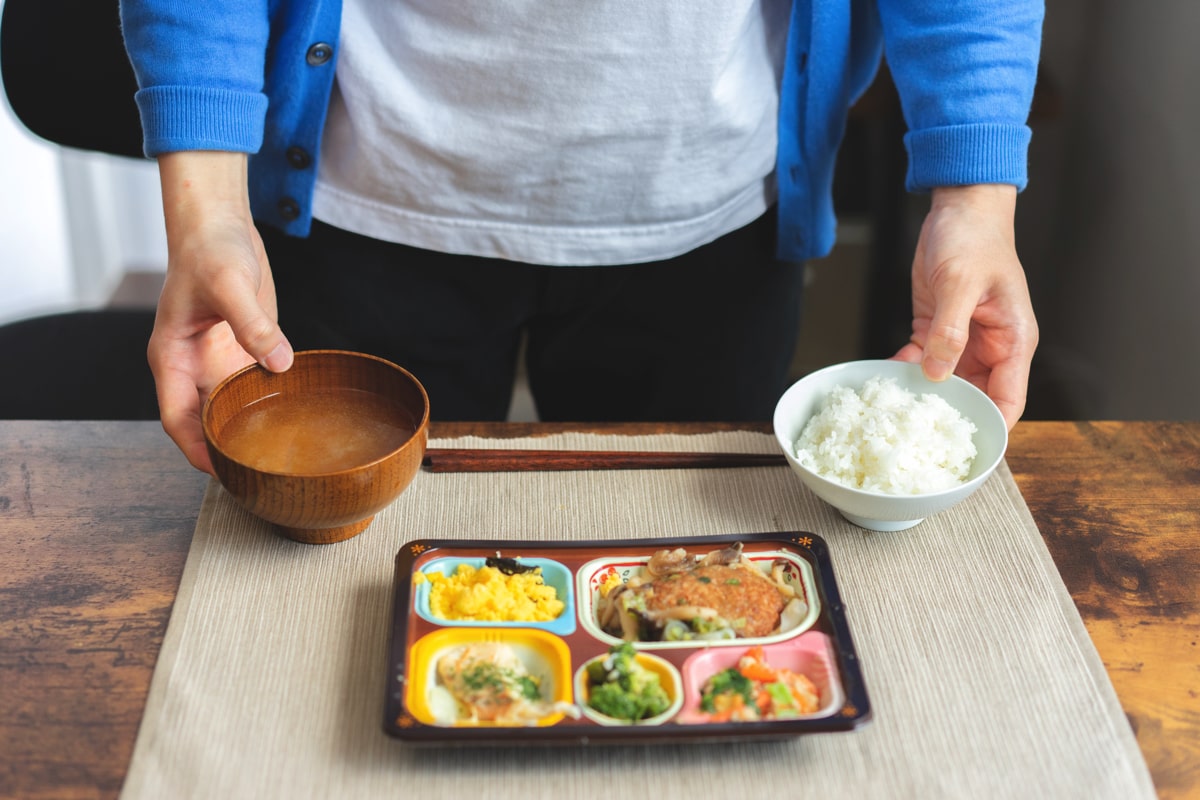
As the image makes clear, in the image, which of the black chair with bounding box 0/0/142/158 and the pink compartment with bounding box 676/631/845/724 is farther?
the black chair with bounding box 0/0/142/158

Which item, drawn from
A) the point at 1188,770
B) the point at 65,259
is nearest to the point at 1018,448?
the point at 1188,770

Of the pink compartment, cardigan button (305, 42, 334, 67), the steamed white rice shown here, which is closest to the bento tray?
the pink compartment

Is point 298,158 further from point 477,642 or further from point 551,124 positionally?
point 477,642

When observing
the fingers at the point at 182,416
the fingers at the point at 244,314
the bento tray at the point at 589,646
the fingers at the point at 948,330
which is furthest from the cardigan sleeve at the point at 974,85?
the fingers at the point at 182,416

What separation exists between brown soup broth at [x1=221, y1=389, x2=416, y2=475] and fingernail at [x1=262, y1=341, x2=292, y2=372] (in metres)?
0.05

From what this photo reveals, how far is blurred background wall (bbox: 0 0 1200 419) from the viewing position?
2334 millimetres

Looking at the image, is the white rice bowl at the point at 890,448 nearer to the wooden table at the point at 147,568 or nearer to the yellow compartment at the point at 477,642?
the wooden table at the point at 147,568

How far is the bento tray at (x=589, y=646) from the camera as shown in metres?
0.92

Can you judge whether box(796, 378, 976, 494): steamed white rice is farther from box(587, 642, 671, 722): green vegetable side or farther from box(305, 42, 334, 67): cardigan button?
box(305, 42, 334, 67): cardigan button

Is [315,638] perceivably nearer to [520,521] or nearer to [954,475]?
[520,521]

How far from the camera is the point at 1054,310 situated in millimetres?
2928

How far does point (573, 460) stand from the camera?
1.34 m

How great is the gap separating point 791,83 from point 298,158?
2.36 feet

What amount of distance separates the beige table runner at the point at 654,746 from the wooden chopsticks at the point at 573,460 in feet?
0.05
